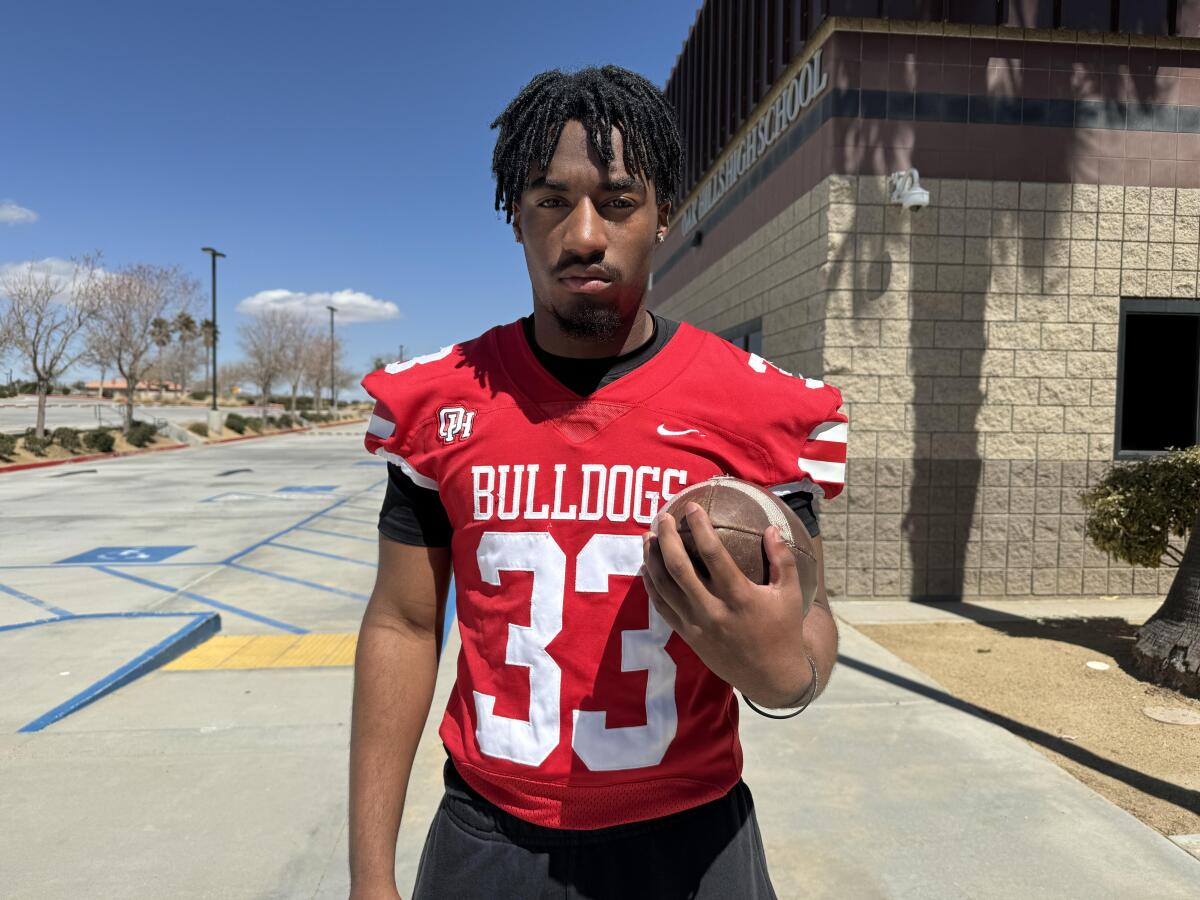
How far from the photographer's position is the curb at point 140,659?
4.94 meters

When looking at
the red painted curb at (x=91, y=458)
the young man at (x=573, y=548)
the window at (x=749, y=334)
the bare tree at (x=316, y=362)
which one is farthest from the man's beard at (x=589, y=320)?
the bare tree at (x=316, y=362)

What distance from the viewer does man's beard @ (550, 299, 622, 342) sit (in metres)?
1.50

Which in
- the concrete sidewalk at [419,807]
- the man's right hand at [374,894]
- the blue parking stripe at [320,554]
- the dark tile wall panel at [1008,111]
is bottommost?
the concrete sidewalk at [419,807]

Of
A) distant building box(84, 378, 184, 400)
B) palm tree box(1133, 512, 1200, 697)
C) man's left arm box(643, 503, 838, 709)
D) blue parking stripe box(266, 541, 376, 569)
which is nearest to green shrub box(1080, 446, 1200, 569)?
palm tree box(1133, 512, 1200, 697)

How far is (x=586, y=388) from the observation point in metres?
1.53

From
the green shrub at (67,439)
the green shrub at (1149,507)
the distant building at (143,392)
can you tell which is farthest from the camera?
the distant building at (143,392)

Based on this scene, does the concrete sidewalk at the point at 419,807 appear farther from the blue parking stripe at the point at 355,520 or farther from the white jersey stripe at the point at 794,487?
the blue parking stripe at the point at 355,520

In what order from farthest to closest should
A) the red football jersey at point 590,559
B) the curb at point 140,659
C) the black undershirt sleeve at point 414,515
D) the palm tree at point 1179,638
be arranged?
the palm tree at point 1179,638 < the curb at point 140,659 < the black undershirt sleeve at point 414,515 < the red football jersey at point 590,559

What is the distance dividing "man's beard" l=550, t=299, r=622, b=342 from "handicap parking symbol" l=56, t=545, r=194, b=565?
9.70m

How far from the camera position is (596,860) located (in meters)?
1.41

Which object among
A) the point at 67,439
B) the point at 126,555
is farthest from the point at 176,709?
the point at 67,439

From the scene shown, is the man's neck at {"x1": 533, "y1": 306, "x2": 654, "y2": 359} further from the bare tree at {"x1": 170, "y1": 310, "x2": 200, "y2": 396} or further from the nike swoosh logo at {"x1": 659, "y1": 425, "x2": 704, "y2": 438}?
the bare tree at {"x1": 170, "y1": 310, "x2": 200, "y2": 396}

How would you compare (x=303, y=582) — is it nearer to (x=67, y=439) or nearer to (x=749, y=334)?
(x=749, y=334)

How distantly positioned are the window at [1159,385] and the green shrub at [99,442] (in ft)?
90.5
